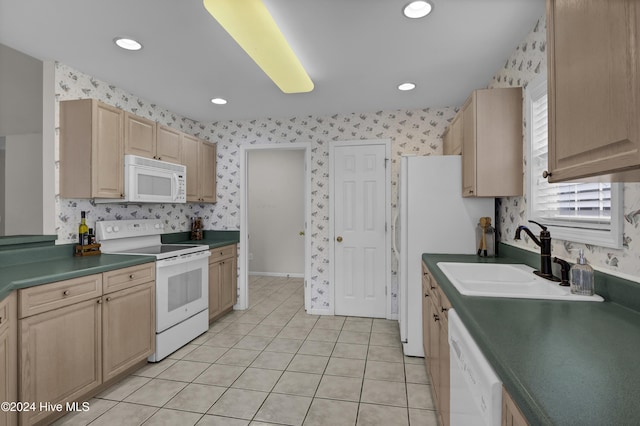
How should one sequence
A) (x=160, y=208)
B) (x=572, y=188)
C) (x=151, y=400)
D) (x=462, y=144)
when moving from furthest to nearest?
(x=160, y=208)
(x=462, y=144)
(x=151, y=400)
(x=572, y=188)

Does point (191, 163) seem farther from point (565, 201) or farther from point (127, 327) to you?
point (565, 201)

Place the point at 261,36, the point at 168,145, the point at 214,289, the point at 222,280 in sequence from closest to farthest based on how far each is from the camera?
the point at 261,36
the point at 168,145
the point at 214,289
the point at 222,280

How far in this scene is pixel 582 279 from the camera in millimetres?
1373

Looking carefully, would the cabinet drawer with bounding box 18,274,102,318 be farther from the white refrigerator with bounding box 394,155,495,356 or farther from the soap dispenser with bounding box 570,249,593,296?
the soap dispenser with bounding box 570,249,593,296

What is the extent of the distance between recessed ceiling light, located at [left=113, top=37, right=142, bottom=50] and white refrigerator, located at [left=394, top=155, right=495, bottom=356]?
2.23m

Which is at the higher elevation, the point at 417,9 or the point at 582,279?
the point at 417,9

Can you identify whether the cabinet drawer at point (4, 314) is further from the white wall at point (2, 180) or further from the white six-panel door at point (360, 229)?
the white six-panel door at point (360, 229)

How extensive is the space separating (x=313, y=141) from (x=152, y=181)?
1871 millimetres

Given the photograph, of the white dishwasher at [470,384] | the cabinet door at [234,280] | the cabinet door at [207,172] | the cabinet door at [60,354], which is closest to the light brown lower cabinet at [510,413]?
the white dishwasher at [470,384]

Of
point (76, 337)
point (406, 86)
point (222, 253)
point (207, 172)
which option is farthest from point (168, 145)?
point (406, 86)

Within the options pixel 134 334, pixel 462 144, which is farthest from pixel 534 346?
pixel 134 334

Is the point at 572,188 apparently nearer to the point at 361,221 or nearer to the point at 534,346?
the point at 534,346

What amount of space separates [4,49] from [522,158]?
376 cm

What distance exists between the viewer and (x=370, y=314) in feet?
12.3
